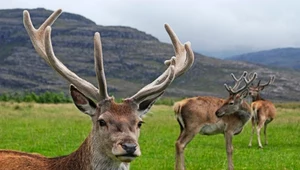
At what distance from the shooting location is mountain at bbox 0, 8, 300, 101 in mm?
147750

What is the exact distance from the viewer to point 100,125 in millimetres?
5391

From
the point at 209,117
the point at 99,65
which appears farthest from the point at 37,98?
the point at 99,65

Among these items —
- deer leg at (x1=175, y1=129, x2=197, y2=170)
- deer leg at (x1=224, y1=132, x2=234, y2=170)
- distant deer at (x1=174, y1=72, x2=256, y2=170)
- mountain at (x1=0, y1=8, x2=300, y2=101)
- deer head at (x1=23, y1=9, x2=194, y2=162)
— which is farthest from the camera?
mountain at (x1=0, y1=8, x2=300, y2=101)

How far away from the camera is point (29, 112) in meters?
28.2

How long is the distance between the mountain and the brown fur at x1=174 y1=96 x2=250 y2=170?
122220mm

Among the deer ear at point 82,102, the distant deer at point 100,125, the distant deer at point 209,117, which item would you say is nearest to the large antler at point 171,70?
the distant deer at point 100,125

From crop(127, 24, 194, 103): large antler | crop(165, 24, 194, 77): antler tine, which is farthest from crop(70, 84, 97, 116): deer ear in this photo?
crop(165, 24, 194, 77): antler tine

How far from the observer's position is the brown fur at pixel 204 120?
1192 centimetres

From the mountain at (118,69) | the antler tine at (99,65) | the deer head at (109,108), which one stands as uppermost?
the mountain at (118,69)

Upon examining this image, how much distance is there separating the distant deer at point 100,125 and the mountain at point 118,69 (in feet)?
423

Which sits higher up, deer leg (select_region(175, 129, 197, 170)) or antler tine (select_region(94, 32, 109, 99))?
antler tine (select_region(94, 32, 109, 99))

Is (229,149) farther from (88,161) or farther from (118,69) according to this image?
A: (118,69)

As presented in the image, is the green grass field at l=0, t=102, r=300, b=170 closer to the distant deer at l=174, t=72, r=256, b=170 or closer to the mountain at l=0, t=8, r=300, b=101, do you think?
the distant deer at l=174, t=72, r=256, b=170

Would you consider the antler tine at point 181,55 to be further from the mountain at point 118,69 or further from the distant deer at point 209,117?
the mountain at point 118,69
